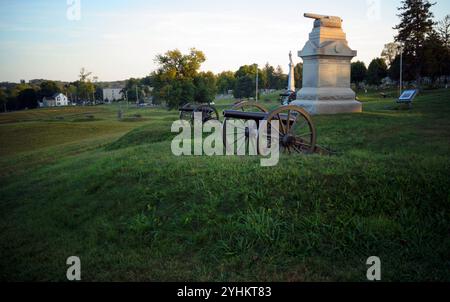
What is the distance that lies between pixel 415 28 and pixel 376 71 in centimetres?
2085

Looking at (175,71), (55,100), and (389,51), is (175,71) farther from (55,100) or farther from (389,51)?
(55,100)

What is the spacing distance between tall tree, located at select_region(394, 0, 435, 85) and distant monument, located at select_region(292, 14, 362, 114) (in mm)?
34229

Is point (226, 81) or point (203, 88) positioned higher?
point (226, 81)

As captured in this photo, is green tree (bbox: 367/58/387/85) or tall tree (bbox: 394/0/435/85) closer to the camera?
tall tree (bbox: 394/0/435/85)

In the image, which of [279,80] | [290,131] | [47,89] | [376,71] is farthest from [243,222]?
[47,89]

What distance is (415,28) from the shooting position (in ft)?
137

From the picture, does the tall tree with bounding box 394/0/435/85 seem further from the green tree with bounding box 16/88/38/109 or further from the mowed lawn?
the green tree with bounding box 16/88/38/109

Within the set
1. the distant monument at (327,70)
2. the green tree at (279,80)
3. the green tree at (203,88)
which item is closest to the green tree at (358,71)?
the green tree at (279,80)

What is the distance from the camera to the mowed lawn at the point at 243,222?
4.00m

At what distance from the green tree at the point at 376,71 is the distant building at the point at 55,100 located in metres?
84.0

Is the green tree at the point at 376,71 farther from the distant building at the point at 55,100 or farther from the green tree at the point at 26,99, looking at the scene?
the distant building at the point at 55,100

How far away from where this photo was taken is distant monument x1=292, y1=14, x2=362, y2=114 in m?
13.3

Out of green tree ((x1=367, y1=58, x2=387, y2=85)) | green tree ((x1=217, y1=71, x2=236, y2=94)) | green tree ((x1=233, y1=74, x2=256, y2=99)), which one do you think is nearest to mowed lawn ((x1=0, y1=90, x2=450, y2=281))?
green tree ((x1=367, y1=58, x2=387, y2=85))
